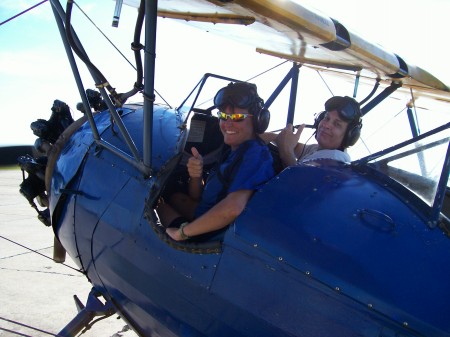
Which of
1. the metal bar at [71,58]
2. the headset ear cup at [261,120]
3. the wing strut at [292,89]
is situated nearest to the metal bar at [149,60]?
the headset ear cup at [261,120]

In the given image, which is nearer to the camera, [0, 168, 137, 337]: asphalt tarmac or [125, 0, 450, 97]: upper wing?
[125, 0, 450, 97]: upper wing

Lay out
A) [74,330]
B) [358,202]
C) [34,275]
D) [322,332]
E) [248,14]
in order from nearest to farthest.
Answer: [322,332], [358,202], [248,14], [74,330], [34,275]

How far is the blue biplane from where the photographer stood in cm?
188

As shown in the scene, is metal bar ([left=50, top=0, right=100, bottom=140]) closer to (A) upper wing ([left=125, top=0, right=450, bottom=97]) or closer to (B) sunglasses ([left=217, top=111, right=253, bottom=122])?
(A) upper wing ([left=125, top=0, right=450, bottom=97])

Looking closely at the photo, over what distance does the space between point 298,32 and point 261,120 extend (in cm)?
55

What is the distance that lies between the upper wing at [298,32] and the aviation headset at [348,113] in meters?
0.34

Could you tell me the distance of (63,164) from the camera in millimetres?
3691

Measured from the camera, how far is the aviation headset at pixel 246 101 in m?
2.73

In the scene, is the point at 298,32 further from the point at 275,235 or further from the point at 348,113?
the point at 275,235

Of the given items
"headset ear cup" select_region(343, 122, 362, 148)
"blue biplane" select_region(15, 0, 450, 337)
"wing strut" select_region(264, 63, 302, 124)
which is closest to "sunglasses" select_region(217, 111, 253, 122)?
"blue biplane" select_region(15, 0, 450, 337)

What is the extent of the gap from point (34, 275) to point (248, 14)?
5370mm

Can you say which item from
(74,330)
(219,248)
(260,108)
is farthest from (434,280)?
(74,330)

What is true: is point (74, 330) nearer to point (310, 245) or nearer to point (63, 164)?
point (63, 164)

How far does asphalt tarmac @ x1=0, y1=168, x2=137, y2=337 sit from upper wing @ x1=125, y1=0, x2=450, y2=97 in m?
2.24
